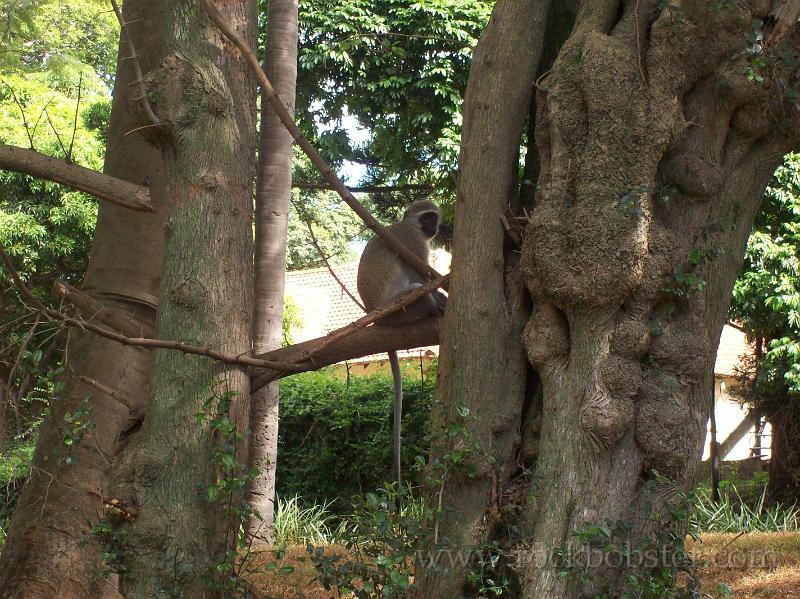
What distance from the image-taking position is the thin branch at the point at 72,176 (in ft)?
13.4

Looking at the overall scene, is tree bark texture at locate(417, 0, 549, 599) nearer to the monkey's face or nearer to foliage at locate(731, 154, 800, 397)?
the monkey's face

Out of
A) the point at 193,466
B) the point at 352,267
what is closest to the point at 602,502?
the point at 193,466

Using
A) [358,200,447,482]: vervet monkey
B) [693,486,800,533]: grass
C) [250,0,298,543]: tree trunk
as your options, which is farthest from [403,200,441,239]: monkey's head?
[693,486,800,533]: grass

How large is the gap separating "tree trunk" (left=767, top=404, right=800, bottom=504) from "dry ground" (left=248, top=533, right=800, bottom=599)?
10.6 feet

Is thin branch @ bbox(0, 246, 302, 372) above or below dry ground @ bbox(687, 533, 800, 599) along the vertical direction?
above

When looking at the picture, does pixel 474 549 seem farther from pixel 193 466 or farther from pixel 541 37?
pixel 541 37

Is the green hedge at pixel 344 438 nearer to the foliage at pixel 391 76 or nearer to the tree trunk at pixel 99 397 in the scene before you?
the foliage at pixel 391 76

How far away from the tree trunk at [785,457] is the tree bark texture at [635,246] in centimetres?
703

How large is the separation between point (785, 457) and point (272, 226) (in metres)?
6.51

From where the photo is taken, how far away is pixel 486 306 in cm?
390

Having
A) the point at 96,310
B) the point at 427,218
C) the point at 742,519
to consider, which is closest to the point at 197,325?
the point at 96,310

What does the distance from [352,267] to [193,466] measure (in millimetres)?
17889

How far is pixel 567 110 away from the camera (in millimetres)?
3740

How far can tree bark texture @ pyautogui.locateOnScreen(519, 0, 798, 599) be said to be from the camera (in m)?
3.46
